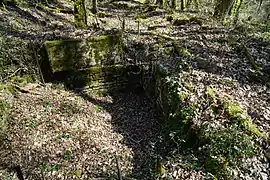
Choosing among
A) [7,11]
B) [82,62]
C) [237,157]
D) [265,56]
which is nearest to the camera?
[237,157]

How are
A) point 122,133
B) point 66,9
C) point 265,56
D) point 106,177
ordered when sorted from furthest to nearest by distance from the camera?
point 66,9
point 265,56
point 122,133
point 106,177

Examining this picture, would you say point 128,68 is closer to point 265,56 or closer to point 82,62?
point 82,62

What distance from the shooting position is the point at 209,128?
5898mm

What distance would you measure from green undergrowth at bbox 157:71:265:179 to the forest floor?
0.26m

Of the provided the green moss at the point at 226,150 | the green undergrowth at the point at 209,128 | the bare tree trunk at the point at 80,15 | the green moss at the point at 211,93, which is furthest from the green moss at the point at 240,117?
the bare tree trunk at the point at 80,15

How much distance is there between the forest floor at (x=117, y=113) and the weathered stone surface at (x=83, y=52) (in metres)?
0.60

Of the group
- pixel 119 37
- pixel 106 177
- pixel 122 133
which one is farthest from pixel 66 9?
pixel 106 177

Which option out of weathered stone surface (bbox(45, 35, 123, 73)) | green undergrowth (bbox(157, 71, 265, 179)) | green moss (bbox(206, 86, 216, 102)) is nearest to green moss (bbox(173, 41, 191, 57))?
green undergrowth (bbox(157, 71, 265, 179))

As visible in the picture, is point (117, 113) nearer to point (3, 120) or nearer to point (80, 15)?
point (3, 120)

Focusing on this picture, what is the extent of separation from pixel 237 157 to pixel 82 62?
656 cm

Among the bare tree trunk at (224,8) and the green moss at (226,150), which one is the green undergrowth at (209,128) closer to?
the green moss at (226,150)

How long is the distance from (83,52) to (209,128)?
567 centimetres

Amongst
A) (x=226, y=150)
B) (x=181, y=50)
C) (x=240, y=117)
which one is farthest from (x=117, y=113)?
(x=226, y=150)

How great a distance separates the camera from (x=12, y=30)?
1030 centimetres
